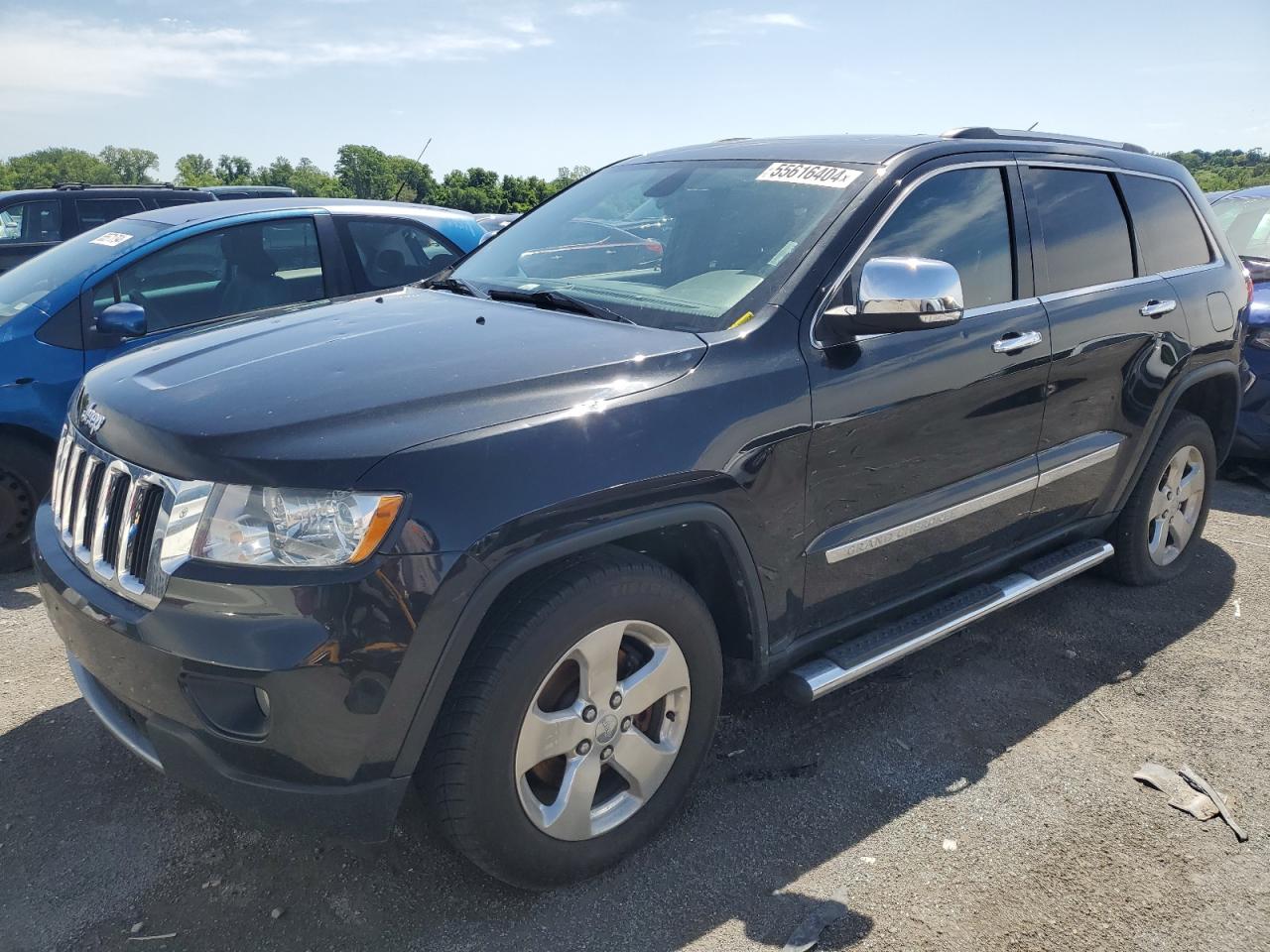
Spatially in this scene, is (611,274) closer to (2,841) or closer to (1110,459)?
(1110,459)

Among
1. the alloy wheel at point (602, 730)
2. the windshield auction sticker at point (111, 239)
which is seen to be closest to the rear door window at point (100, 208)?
the windshield auction sticker at point (111, 239)

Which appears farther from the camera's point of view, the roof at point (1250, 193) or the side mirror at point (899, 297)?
the roof at point (1250, 193)

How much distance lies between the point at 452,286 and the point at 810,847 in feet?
→ 7.05

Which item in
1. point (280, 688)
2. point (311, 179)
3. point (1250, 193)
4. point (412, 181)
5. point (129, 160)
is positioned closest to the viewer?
point (280, 688)

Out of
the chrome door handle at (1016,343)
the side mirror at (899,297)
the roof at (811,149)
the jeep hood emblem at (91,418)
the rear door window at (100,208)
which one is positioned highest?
the roof at (811,149)

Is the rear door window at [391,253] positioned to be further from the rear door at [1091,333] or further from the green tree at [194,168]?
the green tree at [194,168]

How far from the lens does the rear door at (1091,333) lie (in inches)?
142

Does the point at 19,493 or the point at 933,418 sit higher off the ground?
the point at 933,418

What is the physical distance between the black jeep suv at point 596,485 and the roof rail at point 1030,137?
0.04m

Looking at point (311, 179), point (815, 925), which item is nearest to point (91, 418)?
point (815, 925)

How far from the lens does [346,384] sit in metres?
2.36

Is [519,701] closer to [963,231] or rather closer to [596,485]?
[596,485]

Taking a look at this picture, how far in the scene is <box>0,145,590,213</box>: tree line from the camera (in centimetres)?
1903

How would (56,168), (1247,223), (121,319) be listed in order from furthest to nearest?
(56,168) < (1247,223) < (121,319)
